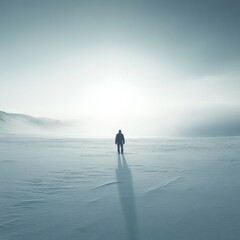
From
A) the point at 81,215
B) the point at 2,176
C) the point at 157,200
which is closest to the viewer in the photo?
the point at 81,215

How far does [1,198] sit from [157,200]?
3769mm

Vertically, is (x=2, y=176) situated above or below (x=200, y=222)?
above

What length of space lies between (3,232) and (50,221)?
0.77 meters

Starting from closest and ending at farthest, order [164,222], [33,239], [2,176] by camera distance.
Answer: [33,239], [164,222], [2,176]

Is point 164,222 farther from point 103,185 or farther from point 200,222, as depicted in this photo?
point 103,185

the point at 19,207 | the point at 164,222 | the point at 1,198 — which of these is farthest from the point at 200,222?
the point at 1,198

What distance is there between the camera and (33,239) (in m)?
3.33

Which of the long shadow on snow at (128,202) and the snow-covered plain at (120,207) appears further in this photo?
the long shadow on snow at (128,202)

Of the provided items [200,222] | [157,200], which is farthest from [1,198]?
[200,222]

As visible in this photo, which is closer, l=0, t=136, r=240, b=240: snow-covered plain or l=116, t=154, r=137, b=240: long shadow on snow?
l=0, t=136, r=240, b=240: snow-covered plain

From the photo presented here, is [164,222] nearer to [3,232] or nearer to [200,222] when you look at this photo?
[200,222]

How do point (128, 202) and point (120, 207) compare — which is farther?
point (128, 202)

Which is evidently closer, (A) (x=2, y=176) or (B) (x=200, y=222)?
(B) (x=200, y=222)

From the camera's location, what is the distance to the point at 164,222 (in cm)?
397
